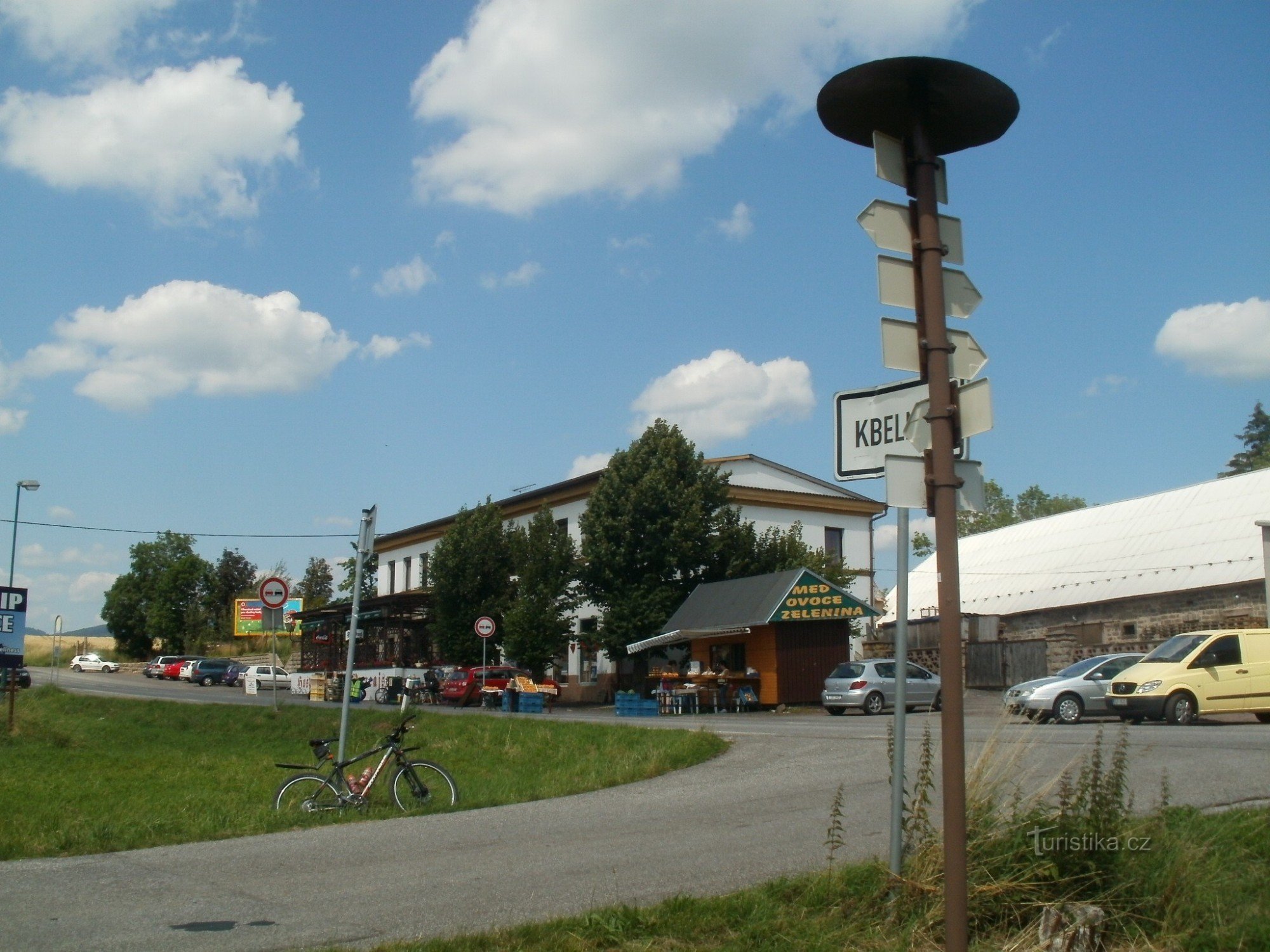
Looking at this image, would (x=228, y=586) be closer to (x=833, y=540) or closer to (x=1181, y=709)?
(x=833, y=540)

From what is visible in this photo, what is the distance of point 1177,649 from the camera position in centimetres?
2097

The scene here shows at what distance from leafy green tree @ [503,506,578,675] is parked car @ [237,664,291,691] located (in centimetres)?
1617

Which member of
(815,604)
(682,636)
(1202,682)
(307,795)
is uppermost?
(815,604)

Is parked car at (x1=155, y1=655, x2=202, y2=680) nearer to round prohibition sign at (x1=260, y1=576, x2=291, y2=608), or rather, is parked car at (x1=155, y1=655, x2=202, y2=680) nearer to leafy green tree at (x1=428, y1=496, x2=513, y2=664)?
leafy green tree at (x1=428, y1=496, x2=513, y2=664)

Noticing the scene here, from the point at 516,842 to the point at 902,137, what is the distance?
6.96 meters

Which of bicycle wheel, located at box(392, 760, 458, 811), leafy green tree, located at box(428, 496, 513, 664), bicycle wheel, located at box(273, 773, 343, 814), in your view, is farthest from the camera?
leafy green tree, located at box(428, 496, 513, 664)

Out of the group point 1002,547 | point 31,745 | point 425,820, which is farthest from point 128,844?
point 1002,547

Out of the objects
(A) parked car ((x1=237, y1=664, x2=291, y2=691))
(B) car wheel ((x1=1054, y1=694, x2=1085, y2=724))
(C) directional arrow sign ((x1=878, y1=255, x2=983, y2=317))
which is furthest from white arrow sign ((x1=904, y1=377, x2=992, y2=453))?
(A) parked car ((x1=237, y1=664, x2=291, y2=691))

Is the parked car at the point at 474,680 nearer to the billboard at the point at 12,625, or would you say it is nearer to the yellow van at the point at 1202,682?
the billboard at the point at 12,625

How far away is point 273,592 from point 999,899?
2355 cm

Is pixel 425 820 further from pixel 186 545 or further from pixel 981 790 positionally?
pixel 186 545

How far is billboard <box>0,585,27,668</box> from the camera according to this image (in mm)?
23719

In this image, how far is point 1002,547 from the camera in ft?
187

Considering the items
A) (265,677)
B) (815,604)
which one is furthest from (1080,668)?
(265,677)
